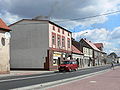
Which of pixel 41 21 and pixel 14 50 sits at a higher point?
pixel 41 21

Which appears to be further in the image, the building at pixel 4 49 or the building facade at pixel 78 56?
the building facade at pixel 78 56

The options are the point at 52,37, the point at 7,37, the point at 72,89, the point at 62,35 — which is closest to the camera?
the point at 72,89

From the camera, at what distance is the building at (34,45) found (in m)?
42.8

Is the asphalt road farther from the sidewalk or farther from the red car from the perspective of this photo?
the red car

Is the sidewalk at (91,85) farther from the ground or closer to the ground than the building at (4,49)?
closer to the ground

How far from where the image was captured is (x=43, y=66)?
42.3 m

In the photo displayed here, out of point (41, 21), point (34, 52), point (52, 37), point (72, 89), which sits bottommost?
point (72, 89)

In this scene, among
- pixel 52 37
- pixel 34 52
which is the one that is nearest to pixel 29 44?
pixel 34 52

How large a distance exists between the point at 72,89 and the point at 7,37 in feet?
70.9

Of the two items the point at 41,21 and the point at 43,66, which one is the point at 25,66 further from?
the point at 41,21

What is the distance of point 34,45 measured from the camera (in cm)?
4381

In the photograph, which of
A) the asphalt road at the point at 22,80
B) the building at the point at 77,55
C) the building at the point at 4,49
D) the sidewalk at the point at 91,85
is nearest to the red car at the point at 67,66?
the building at the point at 4,49

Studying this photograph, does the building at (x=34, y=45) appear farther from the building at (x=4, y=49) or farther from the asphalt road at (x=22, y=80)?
the asphalt road at (x=22, y=80)

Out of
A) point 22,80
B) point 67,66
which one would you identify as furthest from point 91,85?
point 67,66
